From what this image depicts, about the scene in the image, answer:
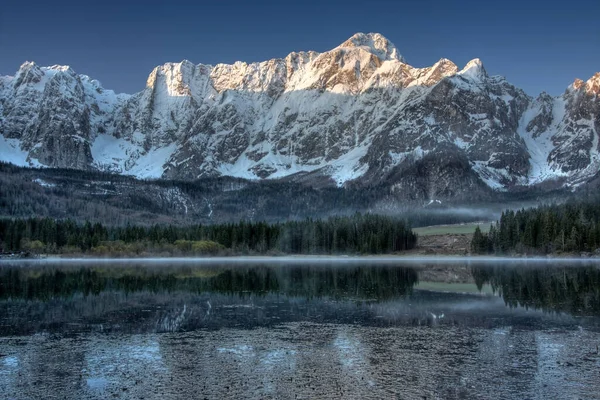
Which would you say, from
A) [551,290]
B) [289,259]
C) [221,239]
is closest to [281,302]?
[551,290]

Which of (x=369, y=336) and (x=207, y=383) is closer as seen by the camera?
(x=207, y=383)

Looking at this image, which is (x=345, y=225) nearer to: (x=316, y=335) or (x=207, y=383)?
(x=316, y=335)

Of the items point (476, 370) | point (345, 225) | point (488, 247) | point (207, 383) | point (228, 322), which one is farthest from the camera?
point (345, 225)

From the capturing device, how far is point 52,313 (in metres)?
47.9

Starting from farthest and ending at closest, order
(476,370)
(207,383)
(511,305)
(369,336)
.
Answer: (511,305) → (369,336) → (476,370) → (207,383)

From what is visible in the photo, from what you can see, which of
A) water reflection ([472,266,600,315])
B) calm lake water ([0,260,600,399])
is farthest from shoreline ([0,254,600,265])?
calm lake water ([0,260,600,399])

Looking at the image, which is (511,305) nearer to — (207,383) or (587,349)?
(587,349)

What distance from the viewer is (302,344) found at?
34.4 metres

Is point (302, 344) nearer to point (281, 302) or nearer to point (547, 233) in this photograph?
point (281, 302)

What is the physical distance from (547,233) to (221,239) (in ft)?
301

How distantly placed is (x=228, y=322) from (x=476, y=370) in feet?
64.6

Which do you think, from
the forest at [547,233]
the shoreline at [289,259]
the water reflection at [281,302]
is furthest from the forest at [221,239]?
the water reflection at [281,302]

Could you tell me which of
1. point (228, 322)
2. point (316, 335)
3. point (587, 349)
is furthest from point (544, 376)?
point (228, 322)

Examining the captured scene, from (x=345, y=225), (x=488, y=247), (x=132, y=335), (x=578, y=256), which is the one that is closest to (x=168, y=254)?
(x=345, y=225)
